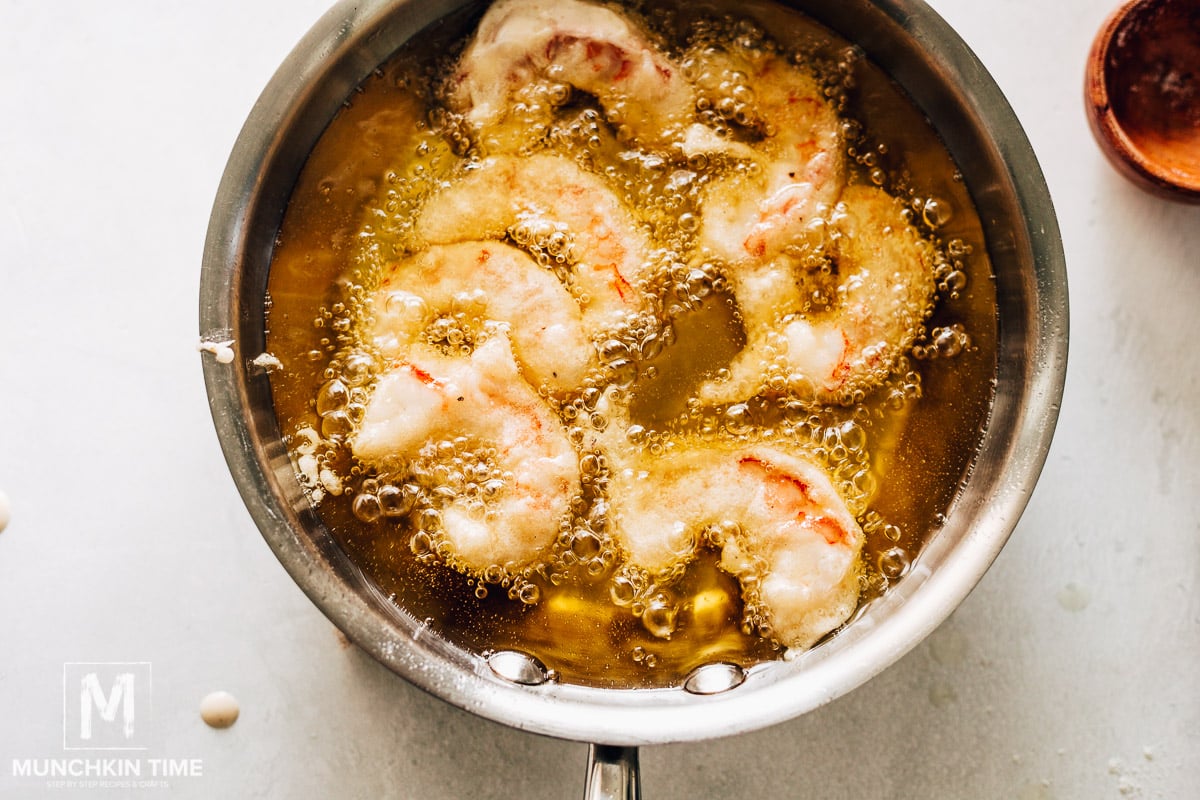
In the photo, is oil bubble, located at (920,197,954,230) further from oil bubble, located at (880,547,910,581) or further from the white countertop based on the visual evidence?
oil bubble, located at (880,547,910,581)

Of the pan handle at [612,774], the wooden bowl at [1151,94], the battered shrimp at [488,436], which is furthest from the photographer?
the wooden bowl at [1151,94]

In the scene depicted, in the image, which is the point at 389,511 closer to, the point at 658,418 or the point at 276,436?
the point at 276,436

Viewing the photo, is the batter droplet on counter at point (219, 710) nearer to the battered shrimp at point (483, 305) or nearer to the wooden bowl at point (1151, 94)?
the battered shrimp at point (483, 305)

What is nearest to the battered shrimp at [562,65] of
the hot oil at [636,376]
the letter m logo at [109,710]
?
the hot oil at [636,376]

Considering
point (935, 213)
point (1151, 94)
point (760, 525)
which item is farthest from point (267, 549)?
point (1151, 94)

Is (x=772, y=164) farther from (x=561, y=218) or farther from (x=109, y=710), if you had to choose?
(x=109, y=710)
